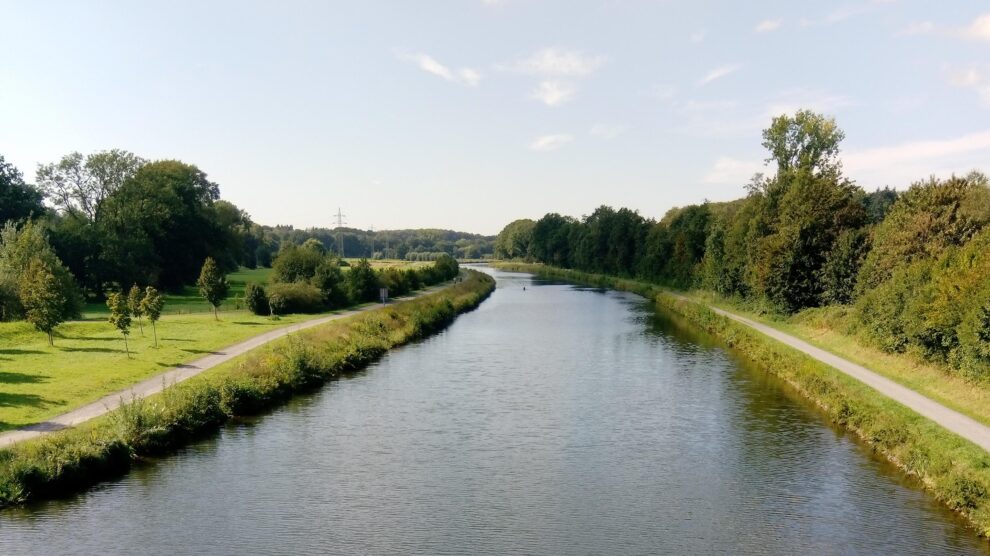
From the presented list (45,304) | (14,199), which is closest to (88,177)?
(14,199)

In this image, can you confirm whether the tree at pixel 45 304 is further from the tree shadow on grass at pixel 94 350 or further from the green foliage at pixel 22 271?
the green foliage at pixel 22 271

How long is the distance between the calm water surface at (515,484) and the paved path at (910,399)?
2442 millimetres

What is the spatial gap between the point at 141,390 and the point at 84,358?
7.57 meters

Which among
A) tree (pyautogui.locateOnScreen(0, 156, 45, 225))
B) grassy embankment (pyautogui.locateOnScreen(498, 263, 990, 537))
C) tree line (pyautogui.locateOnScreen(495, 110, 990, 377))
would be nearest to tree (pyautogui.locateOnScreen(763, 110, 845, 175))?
tree line (pyautogui.locateOnScreen(495, 110, 990, 377))

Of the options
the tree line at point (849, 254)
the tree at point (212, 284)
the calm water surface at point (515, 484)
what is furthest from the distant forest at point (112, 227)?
the tree line at point (849, 254)

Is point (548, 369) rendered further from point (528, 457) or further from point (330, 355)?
point (528, 457)

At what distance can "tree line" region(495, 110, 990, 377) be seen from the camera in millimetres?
27953

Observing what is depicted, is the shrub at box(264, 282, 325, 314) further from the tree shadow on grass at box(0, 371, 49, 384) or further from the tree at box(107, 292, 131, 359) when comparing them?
the tree shadow on grass at box(0, 371, 49, 384)

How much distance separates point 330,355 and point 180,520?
2055cm

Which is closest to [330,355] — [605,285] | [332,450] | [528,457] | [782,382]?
[332,450]

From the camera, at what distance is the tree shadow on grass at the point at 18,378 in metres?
A: 27.4

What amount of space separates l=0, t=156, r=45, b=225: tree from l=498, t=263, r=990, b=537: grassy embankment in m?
67.1

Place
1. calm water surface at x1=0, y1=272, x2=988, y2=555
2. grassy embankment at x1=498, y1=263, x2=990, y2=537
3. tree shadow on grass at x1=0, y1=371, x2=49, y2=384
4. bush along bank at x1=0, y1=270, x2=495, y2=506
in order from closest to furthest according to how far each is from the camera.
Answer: calm water surface at x1=0, y1=272, x2=988, y2=555 → grassy embankment at x1=498, y1=263, x2=990, y2=537 → bush along bank at x1=0, y1=270, x2=495, y2=506 → tree shadow on grass at x1=0, y1=371, x2=49, y2=384

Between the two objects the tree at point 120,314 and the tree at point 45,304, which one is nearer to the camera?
the tree at point 120,314
